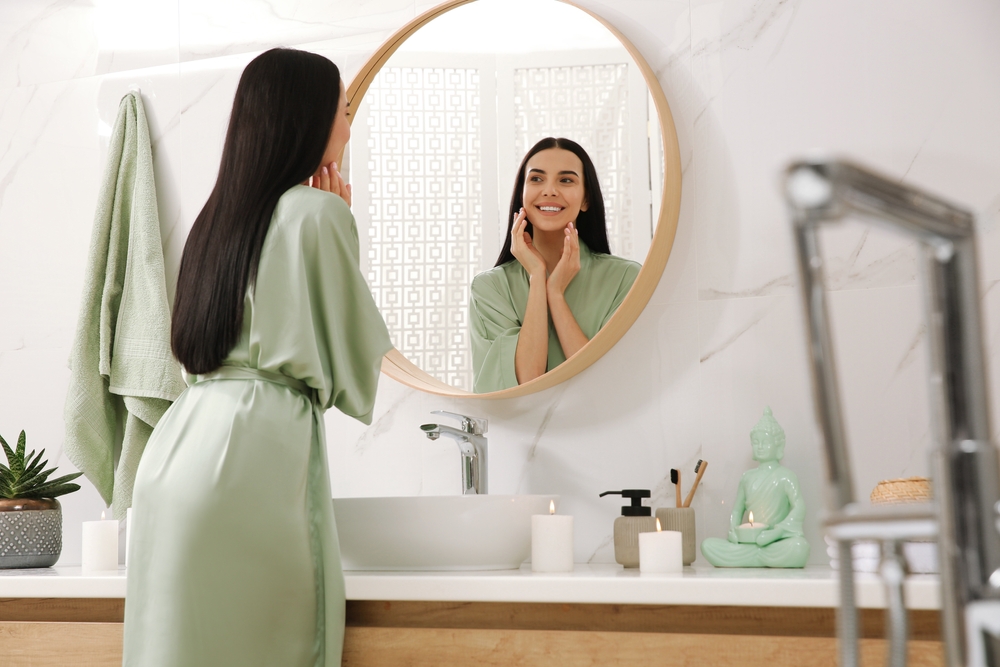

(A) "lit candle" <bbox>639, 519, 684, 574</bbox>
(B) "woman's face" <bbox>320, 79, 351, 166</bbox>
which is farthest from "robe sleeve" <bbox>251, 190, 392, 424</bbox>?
(A) "lit candle" <bbox>639, 519, 684, 574</bbox>

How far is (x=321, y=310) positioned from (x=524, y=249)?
0.50m

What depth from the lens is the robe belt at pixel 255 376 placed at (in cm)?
131

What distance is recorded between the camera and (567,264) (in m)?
1.71

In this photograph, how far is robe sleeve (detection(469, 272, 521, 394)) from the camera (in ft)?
5.64

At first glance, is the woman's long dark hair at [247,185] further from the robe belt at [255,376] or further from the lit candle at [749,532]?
the lit candle at [749,532]

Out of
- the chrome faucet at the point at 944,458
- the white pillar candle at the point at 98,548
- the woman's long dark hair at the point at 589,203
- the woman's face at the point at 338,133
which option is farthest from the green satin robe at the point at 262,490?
the chrome faucet at the point at 944,458

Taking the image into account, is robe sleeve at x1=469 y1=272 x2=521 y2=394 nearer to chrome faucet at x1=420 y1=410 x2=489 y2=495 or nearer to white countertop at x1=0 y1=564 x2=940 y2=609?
chrome faucet at x1=420 y1=410 x2=489 y2=495

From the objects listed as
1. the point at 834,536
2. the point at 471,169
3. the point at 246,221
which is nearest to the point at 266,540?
the point at 246,221

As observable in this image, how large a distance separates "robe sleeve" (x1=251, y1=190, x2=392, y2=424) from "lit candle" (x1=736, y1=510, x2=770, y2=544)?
0.59 meters

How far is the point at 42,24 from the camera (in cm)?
211

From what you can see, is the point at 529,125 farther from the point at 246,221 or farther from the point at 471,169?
the point at 246,221

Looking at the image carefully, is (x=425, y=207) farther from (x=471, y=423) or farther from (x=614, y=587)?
(x=614, y=587)

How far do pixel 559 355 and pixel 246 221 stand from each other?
0.61 m

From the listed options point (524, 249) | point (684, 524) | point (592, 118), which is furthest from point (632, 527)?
point (592, 118)
